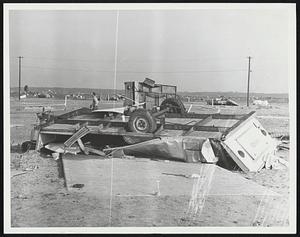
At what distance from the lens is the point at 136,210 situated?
15.8 feet

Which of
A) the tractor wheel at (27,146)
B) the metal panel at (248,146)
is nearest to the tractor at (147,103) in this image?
the metal panel at (248,146)

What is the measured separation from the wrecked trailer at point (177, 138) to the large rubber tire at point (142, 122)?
51mm

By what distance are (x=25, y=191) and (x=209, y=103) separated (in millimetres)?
17994

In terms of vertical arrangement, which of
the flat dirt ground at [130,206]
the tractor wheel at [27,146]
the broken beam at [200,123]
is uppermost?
the broken beam at [200,123]

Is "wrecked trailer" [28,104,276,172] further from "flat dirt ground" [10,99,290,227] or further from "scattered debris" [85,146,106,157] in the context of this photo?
"flat dirt ground" [10,99,290,227]

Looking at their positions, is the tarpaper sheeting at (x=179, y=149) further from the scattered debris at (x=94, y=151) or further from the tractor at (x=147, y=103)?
the scattered debris at (x=94, y=151)

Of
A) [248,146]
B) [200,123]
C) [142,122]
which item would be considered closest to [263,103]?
[200,123]

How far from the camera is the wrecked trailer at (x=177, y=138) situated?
6.39 m

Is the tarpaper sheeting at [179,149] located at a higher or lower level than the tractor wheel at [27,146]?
higher

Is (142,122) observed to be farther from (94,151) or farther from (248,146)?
(248,146)

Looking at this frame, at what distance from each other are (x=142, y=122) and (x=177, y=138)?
826 millimetres

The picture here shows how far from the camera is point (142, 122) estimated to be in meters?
6.97

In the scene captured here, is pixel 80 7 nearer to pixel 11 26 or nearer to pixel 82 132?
pixel 11 26

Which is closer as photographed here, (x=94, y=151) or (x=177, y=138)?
(x=177, y=138)
